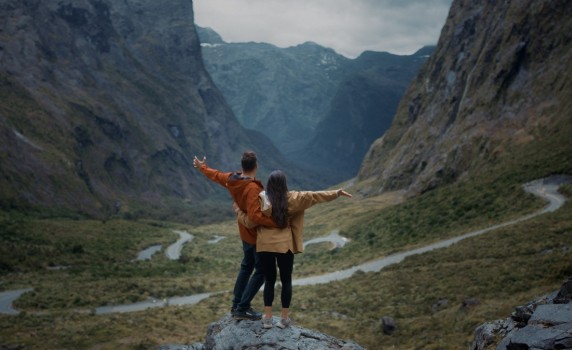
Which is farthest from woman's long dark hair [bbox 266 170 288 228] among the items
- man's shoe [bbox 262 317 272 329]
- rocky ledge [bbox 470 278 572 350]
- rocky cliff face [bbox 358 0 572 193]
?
rocky cliff face [bbox 358 0 572 193]

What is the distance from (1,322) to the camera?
36625 mm

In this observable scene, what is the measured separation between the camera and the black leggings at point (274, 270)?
11.2m

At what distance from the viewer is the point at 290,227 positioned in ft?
36.9

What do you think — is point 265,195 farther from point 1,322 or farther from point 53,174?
point 53,174

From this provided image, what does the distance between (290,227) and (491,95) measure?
96209mm

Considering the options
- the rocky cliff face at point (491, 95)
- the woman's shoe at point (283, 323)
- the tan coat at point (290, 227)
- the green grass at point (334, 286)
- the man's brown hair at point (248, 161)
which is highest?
the rocky cliff face at point (491, 95)

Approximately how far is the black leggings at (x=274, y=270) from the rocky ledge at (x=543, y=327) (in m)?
5.03

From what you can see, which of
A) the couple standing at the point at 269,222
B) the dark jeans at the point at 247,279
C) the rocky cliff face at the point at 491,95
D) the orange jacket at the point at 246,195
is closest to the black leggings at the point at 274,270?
the couple standing at the point at 269,222

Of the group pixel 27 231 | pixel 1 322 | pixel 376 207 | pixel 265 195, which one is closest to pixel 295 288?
pixel 1 322

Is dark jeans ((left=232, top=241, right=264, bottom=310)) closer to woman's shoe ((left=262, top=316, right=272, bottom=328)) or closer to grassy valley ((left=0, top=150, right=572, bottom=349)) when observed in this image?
woman's shoe ((left=262, top=316, right=272, bottom=328))

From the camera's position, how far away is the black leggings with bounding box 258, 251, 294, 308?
11.2m

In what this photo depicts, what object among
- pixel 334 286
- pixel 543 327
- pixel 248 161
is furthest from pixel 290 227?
pixel 334 286

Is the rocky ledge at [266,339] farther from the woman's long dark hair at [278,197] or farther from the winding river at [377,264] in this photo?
the winding river at [377,264]

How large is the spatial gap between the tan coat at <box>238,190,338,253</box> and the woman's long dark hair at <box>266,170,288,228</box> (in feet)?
0.42
